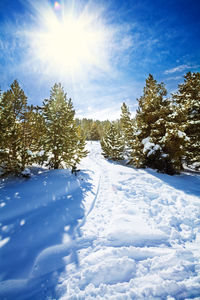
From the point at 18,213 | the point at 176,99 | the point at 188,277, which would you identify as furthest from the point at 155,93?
the point at 18,213

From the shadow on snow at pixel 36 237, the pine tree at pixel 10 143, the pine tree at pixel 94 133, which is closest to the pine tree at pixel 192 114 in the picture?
the shadow on snow at pixel 36 237

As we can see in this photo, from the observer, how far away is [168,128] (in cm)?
1084

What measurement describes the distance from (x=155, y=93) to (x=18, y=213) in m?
15.7

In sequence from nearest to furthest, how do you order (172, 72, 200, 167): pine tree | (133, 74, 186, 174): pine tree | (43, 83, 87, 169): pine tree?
1. (133, 74, 186, 174): pine tree
2. (43, 83, 87, 169): pine tree
3. (172, 72, 200, 167): pine tree

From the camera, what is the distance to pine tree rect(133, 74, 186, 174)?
10.8 metres

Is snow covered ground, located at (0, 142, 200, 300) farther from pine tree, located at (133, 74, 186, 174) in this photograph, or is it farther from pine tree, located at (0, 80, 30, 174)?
pine tree, located at (133, 74, 186, 174)

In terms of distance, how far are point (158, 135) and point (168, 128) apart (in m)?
1.34

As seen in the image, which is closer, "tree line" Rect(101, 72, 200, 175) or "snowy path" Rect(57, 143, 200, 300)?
"snowy path" Rect(57, 143, 200, 300)

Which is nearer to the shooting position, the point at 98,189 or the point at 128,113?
the point at 98,189

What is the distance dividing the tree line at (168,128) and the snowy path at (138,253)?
6.26 metres

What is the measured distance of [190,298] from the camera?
2.34 m

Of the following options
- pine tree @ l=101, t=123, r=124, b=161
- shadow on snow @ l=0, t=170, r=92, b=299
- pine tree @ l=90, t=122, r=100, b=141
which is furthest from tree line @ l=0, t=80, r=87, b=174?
pine tree @ l=90, t=122, r=100, b=141

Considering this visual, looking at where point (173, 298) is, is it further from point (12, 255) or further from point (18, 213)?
point (18, 213)

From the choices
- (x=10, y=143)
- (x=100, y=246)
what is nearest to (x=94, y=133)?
(x=10, y=143)
